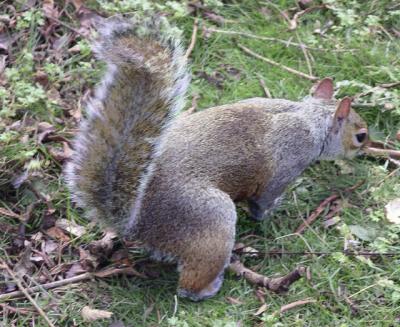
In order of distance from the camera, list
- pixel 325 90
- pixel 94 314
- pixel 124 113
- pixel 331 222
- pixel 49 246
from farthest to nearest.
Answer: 1. pixel 325 90
2. pixel 331 222
3. pixel 49 246
4. pixel 94 314
5. pixel 124 113

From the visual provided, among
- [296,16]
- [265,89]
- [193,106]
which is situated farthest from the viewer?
[296,16]

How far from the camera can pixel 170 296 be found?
3.19 m

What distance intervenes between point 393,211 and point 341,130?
465 mm

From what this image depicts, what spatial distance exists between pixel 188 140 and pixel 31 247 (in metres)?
0.81

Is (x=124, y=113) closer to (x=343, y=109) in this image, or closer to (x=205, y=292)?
(x=205, y=292)

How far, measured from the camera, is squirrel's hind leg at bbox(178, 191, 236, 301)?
307 centimetres

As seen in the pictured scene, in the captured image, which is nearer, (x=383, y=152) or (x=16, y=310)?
(x=16, y=310)

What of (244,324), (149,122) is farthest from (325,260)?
(149,122)

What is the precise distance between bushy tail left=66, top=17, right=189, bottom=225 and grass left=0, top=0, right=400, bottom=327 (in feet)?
1.42

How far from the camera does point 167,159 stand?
314 cm

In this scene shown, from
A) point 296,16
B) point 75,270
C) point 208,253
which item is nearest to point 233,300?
point 208,253

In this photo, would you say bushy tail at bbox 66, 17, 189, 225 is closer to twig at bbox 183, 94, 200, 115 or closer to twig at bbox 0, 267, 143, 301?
twig at bbox 0, 267, 143, 301

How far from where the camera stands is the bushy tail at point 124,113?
2.89 metres

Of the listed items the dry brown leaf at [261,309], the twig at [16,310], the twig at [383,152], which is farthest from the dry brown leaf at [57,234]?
the twig at [383,152]
